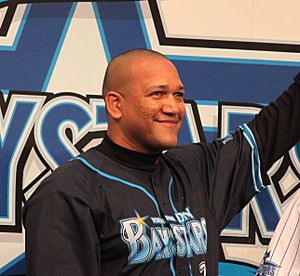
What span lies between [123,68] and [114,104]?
0.26ft

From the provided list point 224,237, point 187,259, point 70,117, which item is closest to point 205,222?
point 187,259

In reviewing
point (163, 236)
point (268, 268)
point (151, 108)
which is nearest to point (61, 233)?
point (163, 236)

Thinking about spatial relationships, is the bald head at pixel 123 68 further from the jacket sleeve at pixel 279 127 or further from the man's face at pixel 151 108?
the jacket sleeve at pixel 279 127

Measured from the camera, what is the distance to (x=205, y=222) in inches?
51.3

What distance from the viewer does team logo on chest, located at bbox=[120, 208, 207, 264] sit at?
118 cm

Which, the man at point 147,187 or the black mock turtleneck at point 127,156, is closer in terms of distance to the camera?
the man at point 147,187

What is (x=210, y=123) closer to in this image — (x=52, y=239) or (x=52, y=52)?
(x=52, y=52)

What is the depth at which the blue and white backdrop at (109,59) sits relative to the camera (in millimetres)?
1589

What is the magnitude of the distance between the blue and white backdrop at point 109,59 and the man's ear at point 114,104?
1.05 ft

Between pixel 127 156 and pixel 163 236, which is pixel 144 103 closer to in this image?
pixel 127 156

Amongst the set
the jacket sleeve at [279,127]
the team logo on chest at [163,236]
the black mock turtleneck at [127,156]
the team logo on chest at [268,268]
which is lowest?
the team logo on chest at [268,268]

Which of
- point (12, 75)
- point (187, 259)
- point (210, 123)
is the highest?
point (12, 75)

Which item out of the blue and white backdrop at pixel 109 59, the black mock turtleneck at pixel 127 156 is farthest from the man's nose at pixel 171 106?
the blue and white backdrop at pixel 109 59

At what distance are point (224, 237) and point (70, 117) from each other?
20.3 inches
